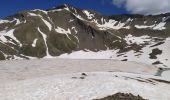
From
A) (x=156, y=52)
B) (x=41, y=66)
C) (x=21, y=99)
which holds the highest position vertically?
(x=156, y=52)

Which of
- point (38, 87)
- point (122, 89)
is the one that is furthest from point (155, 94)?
point (38, 87)

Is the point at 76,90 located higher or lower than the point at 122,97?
higher

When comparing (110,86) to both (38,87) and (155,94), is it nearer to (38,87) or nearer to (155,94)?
(155,94)

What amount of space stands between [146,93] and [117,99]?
5.63 meters

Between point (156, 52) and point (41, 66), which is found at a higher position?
point (156, 52)

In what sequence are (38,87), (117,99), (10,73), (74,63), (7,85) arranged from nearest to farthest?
(117,99) < (38,87) < (7,85) < (10,73) < (74,63)

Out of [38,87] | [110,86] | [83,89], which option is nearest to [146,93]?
[110,86]

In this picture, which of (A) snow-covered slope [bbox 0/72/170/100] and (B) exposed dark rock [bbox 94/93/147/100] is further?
(A) snow-covered slope [bbox 0/72/170/100]

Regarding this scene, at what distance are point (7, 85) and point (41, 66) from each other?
74.3 feet

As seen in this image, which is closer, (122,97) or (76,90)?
(122,97)

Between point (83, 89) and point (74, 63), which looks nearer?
point (83, 89)

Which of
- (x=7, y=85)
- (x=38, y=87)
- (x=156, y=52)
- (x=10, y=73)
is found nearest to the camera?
(x=38, y=87)

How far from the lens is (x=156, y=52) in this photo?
607ft

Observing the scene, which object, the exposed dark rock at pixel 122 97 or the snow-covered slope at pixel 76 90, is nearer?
the exposed dark rock at pixel 122 97
